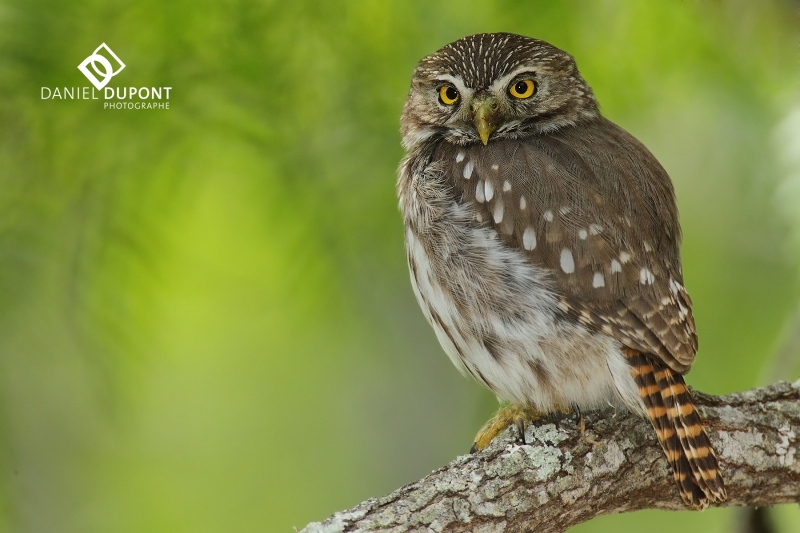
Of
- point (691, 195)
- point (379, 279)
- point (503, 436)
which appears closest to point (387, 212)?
point (379, 279)

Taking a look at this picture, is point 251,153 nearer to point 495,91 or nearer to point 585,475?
point 495,91

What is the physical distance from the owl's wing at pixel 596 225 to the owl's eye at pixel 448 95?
0.82ft

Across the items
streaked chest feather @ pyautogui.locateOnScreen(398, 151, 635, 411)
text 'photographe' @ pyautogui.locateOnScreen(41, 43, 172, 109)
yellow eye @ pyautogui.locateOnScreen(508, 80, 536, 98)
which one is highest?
text 'photographe' @ pyautogui.locateOnScreen(41, 43, 172, 109)

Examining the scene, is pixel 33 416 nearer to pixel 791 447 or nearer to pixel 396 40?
pixel 396 40

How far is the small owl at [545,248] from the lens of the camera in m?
2.83

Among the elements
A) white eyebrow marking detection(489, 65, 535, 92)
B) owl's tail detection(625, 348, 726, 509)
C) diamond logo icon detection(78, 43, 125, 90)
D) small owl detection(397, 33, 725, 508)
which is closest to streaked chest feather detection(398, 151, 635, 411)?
small owl detection(397, 33, 725, 508)

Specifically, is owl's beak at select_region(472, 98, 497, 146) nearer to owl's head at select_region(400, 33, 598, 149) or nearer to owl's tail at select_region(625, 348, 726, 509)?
owl's head at select_region(400, 33, 598, 149)

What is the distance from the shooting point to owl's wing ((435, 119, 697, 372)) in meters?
2.83

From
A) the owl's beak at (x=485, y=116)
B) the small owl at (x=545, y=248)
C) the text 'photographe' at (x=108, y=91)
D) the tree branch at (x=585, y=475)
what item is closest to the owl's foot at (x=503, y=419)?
the small owl at (x=545, y=248)

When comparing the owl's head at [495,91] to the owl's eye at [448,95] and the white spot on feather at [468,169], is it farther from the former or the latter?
the white spot on feather at [468,169]

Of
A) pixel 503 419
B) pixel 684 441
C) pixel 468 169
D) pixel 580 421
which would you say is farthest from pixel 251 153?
pixel 684 441

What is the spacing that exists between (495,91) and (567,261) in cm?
79

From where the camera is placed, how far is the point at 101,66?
9.58 ft

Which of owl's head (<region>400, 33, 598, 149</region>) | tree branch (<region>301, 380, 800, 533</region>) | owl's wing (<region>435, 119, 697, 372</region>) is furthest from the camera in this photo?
owl's head (<region>400, 33, 598, 149</region>)
